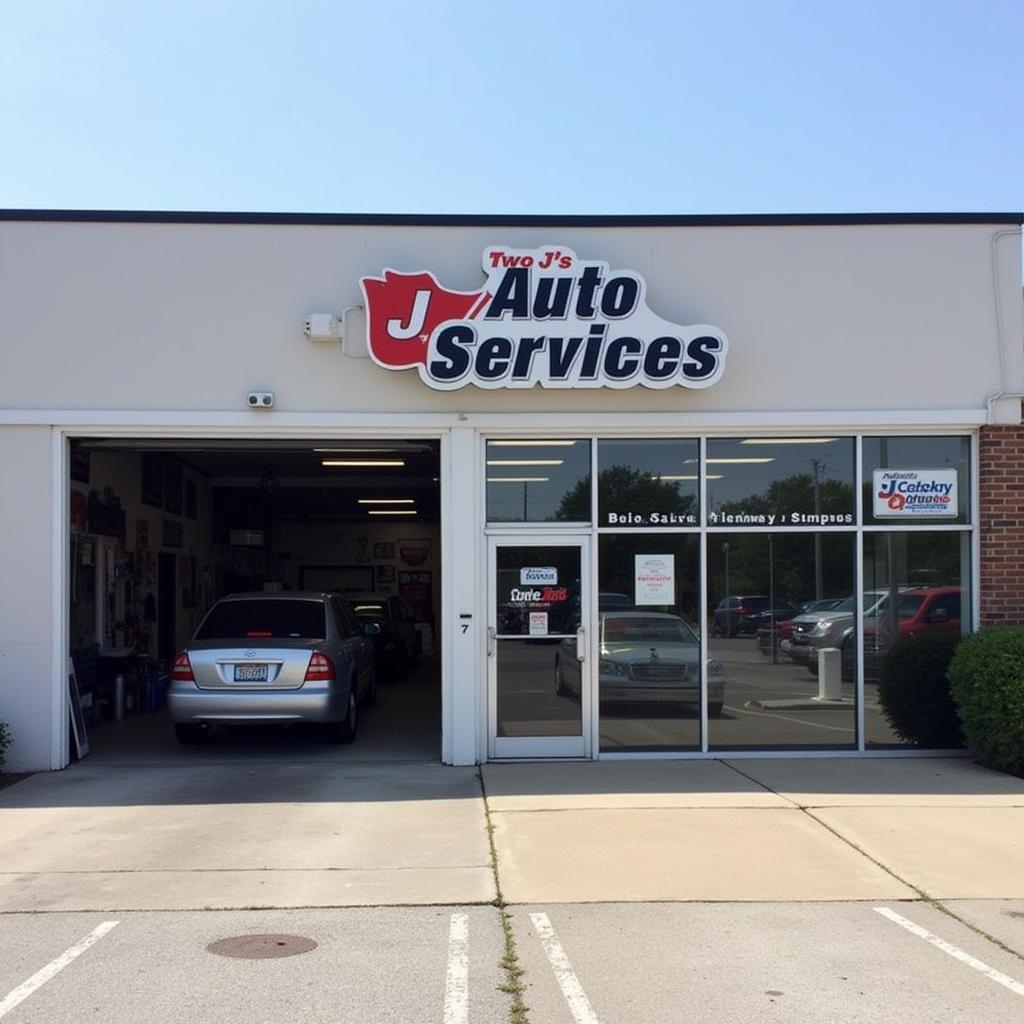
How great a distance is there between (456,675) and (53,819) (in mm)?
3910

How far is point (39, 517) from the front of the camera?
468 inches

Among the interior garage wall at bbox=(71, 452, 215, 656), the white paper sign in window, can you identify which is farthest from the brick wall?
the interior garage wall at bbox=(71, 452, 215, 656)

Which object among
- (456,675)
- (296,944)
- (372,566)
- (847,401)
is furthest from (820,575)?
(372,566)

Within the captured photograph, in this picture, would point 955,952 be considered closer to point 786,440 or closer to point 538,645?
point 538,645

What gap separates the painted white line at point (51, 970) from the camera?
566 cm


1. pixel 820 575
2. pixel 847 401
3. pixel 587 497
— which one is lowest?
pixel 820 575

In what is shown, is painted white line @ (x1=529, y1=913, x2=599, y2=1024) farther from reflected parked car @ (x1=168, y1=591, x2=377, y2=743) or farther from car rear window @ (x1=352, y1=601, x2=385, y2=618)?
car rear window @ (x1=352, y1=601, x2=385, y2=618)

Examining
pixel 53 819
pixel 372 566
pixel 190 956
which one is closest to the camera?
pixel 190 956

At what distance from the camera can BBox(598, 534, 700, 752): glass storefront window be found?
12.2 meters

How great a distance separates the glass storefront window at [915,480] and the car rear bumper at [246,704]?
19.2 ft

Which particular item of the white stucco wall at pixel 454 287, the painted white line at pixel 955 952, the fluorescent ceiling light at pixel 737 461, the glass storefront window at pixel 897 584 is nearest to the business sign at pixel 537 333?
the white stucco wall at pixel 454 287

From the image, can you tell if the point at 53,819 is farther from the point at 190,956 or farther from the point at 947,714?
the point at 947,714

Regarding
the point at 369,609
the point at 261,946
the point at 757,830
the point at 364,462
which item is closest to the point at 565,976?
the point at 261,946

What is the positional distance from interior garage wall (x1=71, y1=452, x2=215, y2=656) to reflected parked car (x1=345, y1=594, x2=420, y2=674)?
280 centimetres
